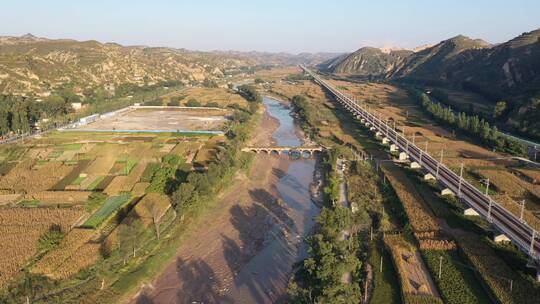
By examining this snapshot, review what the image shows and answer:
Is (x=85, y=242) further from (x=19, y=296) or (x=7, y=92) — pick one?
(x=7, y=92)

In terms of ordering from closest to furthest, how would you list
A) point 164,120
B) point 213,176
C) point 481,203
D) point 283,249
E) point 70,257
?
1. point 70,257
2. point 283,249
3. point 481,203
4. point 213,176
5. point 164,120

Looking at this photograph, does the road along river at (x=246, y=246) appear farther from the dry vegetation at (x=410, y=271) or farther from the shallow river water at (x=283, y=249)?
the dry vegetation at (x=410, y=271)

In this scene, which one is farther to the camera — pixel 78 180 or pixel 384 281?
pixel 78 180

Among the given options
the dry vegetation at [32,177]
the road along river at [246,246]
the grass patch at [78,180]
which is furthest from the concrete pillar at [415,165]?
the dry vegetation at [32,177]

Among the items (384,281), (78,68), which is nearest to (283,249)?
(384,281)

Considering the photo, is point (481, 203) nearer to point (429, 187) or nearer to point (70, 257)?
point (429, 187)

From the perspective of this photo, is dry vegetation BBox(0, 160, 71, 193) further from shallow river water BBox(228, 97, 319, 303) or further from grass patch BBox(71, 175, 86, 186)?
shallow river water BBox(228, 97, 319, 303)

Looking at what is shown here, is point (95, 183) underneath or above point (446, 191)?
underneath

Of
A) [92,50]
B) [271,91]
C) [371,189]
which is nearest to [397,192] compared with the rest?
[371,189]
